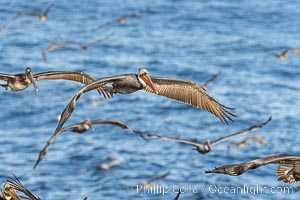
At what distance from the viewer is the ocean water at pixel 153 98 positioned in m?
32.4

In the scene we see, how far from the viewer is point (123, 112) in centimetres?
3884

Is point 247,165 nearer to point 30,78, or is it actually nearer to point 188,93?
point 188,93

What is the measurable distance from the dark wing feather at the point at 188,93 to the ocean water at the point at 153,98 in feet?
40.9

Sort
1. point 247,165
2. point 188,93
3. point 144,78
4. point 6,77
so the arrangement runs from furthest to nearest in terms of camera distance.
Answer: point 6,77 < point 188,93 < point 144,78 < point 247,165

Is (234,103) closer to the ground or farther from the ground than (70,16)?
closer to the ground

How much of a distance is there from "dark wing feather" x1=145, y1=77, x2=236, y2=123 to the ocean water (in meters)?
12.5

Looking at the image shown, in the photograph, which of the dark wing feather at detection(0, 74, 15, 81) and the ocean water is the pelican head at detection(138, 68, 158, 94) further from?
the ocean water

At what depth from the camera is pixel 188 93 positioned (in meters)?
18.8

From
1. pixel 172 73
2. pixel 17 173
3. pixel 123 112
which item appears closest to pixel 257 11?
pixel 172 73

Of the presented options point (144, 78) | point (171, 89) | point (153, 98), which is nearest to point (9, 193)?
point (144, 78)

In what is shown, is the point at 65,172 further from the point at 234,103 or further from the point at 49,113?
the point at 234,103

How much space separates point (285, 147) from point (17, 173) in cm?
1019

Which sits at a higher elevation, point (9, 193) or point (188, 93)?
point (188, 93)

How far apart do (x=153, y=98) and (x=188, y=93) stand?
72.6 feet
